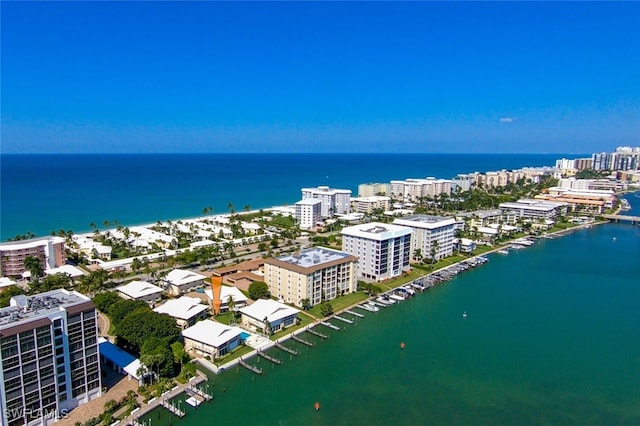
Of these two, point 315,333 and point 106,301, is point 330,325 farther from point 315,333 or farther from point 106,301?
point 106,301

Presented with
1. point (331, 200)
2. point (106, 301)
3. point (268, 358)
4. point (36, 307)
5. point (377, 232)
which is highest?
point (36, 307)

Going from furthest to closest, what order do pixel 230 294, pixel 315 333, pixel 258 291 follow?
pixel 258 291 → pixel 230 294 → pixel 315 333

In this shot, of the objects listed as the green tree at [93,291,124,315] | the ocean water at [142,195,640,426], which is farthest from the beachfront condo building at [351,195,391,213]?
the green tree at [93,291,124,315]

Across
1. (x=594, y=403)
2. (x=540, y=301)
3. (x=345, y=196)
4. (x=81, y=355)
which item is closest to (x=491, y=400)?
(x=594, y=403)

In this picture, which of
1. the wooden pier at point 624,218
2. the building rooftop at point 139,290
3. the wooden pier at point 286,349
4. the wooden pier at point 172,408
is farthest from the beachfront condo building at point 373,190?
the wooden pier at point 172,408

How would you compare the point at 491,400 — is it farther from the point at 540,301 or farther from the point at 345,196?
the point at 345,196

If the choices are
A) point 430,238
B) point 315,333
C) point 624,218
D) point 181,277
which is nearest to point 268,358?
point 315,333
